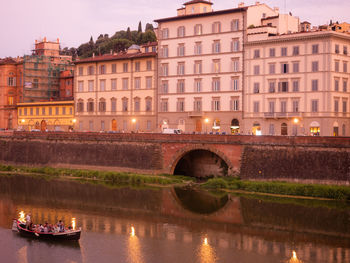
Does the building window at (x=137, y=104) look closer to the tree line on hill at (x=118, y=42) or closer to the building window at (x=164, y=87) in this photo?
the building window at (x=164, y=87)

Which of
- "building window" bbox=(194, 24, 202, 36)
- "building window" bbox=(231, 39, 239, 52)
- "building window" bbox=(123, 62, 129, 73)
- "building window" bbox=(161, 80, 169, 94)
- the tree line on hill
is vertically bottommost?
"building window" bbox=(161, 80, 169, 94)

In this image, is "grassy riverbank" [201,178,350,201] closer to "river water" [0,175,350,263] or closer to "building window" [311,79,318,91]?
"river water" [0,175,350,263]

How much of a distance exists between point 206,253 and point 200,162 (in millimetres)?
28646

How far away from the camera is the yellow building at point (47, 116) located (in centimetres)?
8312

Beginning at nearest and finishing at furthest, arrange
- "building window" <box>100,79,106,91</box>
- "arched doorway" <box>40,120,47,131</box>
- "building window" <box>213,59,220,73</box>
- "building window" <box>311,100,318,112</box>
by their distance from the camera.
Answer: "building window" <box>311,100,318,112</box>, "building window" <box>213,59,220,73</box>, "building window" <box>100,79,106,91</box>, "arched doorway" <box>40,120,47,131</box>

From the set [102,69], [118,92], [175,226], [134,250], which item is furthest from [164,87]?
[134,250]

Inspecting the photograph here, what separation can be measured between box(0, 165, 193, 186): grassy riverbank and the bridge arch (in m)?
2.91

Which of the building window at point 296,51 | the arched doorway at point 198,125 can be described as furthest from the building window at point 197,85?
the building window at point 296,51

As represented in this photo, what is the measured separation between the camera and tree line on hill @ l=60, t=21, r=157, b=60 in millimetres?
135250

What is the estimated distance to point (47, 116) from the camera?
8619cm

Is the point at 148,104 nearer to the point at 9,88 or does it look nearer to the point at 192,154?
the point at 192,154

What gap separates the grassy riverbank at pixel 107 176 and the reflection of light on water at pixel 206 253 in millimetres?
20467

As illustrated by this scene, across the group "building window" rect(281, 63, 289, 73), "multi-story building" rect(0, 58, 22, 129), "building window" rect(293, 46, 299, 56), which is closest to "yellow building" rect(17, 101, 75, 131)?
"multi-story building" rect(0, 58, 22, 129)

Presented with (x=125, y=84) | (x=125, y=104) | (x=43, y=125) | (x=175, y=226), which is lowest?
(x=175, y=226)
